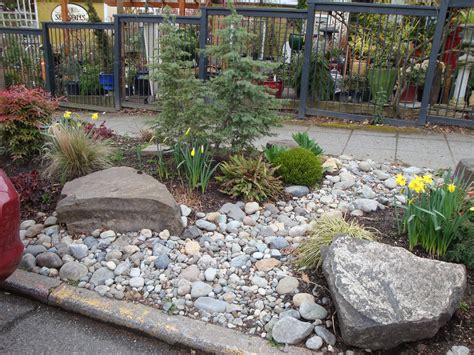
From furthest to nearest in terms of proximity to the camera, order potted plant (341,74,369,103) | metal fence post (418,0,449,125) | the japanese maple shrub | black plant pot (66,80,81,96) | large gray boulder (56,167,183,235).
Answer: black plant pot (66,80,81,96)
potted plant (341,74,369,103)
metal fence post (418,0,449,125)
the japanese maple shrub
large gray boulder (56,167,183,235)

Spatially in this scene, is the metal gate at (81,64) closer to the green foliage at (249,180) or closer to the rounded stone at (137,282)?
the green foliage at (249,180)

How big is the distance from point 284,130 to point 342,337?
15.8ft

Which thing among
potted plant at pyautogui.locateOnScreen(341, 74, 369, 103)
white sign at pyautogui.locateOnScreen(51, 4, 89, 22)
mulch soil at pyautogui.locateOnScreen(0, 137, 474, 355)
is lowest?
mulch soil at pyautogui.locateOnScreen(0, 137, 474, 355)

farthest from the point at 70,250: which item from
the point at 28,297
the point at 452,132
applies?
the point at 452,132

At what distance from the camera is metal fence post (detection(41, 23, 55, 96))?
880cm

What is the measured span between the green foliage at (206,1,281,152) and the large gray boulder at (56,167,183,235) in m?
1.02

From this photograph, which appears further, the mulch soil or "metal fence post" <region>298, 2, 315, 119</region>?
"metal fence post" <region>298, 2, 315, 119</region>

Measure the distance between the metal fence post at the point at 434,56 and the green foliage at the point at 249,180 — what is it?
3728 mm

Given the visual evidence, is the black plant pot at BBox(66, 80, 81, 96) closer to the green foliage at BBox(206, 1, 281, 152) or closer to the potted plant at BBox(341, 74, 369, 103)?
the potted plant at BBox(341, 74, 369, 103)

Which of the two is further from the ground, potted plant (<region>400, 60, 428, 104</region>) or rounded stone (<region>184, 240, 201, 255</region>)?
potted plant (<region>400, 60, 428, 104</region>)

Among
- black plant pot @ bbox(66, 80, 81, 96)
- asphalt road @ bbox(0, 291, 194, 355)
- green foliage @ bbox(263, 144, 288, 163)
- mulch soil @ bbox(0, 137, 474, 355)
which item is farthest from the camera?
black plant pot @ bbox(66, 80, 81, 96)

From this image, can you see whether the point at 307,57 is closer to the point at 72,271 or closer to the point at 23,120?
the point at 23,120

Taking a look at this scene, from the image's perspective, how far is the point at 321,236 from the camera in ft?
11.1

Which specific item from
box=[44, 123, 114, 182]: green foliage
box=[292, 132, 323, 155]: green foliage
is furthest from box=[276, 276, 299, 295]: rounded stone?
box=[44, 123, 114, 182]: green foliage
